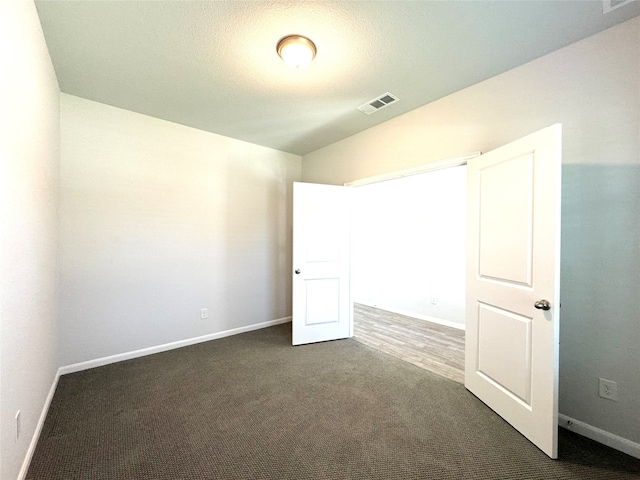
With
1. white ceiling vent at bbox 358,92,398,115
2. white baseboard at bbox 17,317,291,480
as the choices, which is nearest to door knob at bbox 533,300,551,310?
white ceiling vent at bbox 358,92,398,115

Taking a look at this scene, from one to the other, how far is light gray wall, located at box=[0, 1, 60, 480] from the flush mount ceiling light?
136 cm

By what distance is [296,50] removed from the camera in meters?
1.77

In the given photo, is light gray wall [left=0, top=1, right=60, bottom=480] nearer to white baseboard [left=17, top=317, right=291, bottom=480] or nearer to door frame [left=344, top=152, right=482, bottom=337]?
white baseboard [left=17, top=317, right=291, bottom=480]

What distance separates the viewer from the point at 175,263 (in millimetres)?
3061

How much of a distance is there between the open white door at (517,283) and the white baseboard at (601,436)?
387 mm

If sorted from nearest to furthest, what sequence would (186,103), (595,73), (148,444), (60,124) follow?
(148,444), (595,73), (60,124), (186,103)

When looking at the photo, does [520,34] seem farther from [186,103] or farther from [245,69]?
[186,103]

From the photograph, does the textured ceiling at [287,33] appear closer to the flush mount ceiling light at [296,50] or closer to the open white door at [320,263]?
the flush mount ceiling light at [296,50]

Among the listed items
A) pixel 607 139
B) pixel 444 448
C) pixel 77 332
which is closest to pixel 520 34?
pixel 607 139

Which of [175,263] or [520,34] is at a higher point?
[520,34]

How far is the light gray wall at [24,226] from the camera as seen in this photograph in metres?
1.16

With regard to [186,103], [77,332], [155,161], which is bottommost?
[77,332]

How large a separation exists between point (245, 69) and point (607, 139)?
261 cm

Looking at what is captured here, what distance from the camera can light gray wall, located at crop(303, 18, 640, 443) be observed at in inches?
62.4
